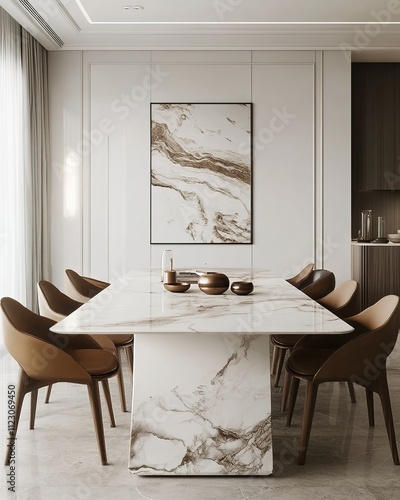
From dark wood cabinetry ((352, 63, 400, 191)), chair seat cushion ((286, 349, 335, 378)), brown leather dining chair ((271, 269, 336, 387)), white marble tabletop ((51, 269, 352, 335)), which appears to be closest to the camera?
white marble tabletop ((51, 269, 352, 335))

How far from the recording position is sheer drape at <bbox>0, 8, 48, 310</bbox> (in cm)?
523

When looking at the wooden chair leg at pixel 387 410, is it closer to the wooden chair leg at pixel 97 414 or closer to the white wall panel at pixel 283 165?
the wooden chair leg at pixel 97 414

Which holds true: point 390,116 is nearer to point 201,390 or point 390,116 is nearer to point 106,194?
point 106,194

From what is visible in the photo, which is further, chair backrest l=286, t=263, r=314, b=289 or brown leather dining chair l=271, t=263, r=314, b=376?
chair backrest l=286, t=263, r=314, b=289

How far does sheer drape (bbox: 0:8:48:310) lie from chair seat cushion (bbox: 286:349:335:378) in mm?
2831

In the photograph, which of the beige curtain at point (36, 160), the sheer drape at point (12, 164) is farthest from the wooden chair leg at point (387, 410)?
the beige curtain at point (36, 160)

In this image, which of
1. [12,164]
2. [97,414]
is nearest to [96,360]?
[97,414]

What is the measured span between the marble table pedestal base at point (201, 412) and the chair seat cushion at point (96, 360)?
333 mm

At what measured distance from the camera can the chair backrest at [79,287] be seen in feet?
14.9

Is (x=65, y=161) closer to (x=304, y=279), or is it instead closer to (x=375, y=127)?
(x=304, y=279)

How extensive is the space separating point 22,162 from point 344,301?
319cm

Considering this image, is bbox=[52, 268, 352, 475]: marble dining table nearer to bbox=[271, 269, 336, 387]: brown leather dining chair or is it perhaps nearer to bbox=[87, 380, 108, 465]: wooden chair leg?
bbox=[87, 380, 108, 465]: wooden chair leg

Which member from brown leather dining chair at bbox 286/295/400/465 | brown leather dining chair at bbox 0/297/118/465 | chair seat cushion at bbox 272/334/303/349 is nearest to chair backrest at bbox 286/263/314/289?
chair seat cushion at bbox 272/334/303/349

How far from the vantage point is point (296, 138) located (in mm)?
6379
